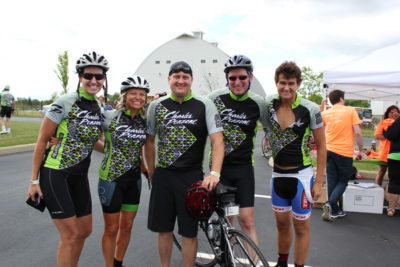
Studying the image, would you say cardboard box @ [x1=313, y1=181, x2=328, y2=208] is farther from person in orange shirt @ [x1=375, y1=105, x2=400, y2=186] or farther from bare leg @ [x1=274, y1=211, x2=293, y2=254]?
bare leg @ [x1=274, y1=211, x2=293, y2=254]

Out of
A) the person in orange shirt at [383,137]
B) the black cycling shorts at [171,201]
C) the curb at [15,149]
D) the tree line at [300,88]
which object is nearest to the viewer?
the black cycling shorts at [171,201]

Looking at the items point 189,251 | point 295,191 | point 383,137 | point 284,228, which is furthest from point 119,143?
point 383,137

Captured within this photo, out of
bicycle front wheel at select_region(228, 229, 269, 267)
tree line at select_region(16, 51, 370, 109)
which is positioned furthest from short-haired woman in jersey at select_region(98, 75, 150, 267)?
tree line at select_region(16, 51, 370, 109)

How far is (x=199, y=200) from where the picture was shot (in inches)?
98.1

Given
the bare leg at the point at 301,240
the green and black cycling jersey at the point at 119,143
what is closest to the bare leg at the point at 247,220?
the bare leg at the point at 301,240

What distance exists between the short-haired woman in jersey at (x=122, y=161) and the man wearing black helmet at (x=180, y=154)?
8.8 inches

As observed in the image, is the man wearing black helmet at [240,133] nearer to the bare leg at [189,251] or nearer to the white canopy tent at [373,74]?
the bare leg at [189,251]

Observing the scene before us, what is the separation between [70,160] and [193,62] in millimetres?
43408

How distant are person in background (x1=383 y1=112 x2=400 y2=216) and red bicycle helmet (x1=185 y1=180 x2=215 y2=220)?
13.5 feet

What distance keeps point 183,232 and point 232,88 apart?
145 centimetres

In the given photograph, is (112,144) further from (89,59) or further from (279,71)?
(279,71)

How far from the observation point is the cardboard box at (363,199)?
5258 millimetres

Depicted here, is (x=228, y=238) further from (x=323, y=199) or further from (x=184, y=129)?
(x=323, y=199)

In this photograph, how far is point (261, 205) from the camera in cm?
551
